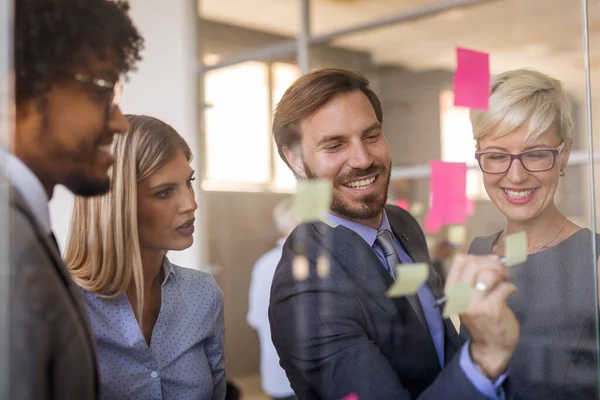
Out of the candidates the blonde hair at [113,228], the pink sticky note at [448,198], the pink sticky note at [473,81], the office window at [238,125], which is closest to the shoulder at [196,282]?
the blonde hair at [113,228]

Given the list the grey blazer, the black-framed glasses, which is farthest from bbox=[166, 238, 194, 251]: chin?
the black-framed glasses

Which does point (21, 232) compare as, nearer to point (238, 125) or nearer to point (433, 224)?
point (238, 125)

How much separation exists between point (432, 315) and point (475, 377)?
162 mm

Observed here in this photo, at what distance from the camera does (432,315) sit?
153 cm

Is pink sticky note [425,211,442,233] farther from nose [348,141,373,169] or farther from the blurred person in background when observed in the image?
the blurred person in background

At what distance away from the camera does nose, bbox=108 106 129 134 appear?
4.52ft

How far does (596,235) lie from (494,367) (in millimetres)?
466

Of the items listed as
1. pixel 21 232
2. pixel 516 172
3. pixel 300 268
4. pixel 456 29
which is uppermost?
pixel 456 29

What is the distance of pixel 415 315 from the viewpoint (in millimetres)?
1521

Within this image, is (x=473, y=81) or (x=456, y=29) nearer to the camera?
(x=473, y=81)

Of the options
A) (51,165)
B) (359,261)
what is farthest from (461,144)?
(51,165)

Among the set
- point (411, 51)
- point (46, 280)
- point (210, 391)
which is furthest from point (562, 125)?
point (46, 280)

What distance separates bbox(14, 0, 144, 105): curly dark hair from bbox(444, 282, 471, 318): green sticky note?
0.91 meters

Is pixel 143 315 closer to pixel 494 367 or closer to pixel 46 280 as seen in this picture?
pixel 46 280
